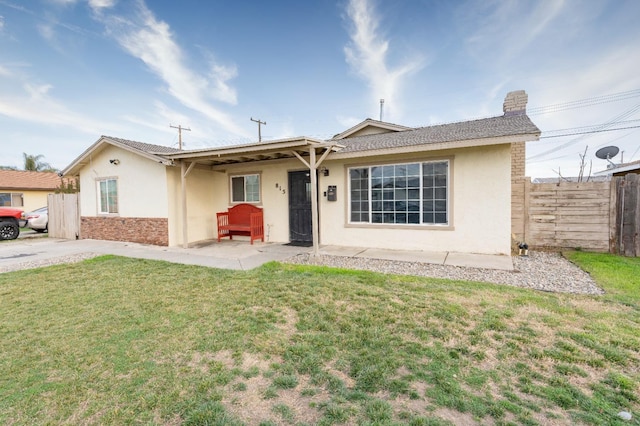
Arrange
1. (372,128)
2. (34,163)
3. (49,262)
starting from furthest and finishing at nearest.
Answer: (34,163) → (372,128) → (49,262)

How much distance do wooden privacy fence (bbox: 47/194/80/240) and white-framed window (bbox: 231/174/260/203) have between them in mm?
6195

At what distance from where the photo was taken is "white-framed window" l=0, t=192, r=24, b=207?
2091cm

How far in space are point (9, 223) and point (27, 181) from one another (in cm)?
1526

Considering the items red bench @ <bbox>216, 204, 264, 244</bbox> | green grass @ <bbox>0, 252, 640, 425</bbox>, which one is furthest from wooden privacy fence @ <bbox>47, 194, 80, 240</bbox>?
green grass @ <bbox>0, 252, 640, 425</bbox>

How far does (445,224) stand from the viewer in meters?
7.22

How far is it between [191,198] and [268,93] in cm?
801

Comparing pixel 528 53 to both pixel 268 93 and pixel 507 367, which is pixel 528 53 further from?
pixel 507 367

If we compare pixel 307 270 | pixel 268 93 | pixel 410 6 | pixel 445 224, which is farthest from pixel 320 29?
pixel 307 270

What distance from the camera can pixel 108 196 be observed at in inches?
414

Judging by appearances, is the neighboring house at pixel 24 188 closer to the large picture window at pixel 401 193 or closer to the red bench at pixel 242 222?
the red bench at pixel 242 222

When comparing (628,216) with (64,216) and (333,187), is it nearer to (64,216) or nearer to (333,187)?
(333,187)

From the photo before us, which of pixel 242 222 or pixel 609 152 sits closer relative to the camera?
pixel 242 222

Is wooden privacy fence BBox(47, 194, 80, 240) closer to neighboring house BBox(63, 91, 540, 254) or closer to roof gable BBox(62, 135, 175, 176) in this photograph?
neighboring house BBox(63, 91, 540, 254)

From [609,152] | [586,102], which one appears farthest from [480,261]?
[586,102]
